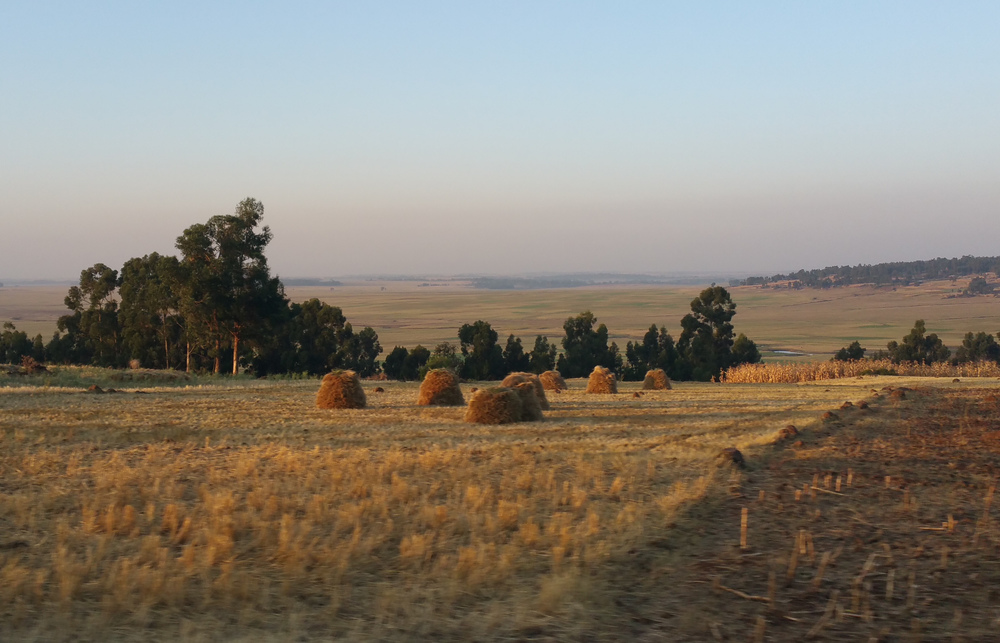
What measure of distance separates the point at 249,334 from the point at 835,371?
33760mm

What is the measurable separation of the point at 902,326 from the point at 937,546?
123 metres

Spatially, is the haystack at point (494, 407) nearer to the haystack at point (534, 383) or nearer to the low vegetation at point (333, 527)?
the low vegetation at point (333, 527)

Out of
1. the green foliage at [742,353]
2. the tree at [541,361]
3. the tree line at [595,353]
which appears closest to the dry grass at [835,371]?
the tree line at [595,353]

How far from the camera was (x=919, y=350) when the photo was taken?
192 feet

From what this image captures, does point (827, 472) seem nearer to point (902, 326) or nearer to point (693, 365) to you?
point (693, 365)

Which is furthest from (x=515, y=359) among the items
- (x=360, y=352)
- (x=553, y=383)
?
(x=553, y=383)

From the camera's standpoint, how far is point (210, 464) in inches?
504

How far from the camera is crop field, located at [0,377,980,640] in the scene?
6.58 metres

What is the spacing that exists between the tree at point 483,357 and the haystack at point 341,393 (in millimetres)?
32376

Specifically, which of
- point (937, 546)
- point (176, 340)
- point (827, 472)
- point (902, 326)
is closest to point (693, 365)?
point (176, 340)

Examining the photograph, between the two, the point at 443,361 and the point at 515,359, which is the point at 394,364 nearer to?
the point at 443,361

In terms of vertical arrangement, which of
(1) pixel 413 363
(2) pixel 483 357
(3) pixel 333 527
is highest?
(3) pixel 333 527

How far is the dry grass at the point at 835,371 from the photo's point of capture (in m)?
46.3

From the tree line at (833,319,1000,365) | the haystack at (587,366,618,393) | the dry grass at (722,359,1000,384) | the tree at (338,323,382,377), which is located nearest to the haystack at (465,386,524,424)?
the haystack at (587,366,618,393)
